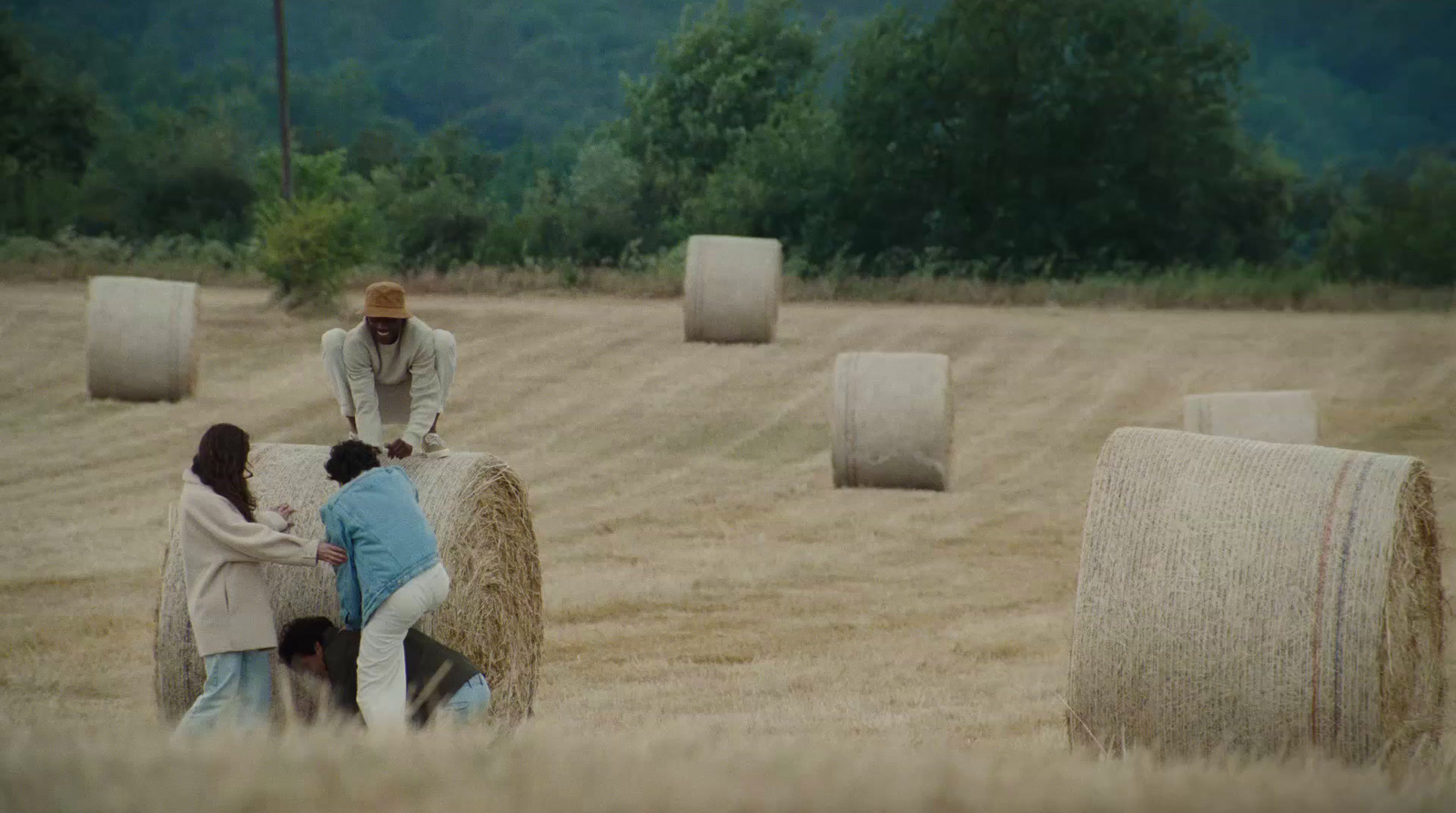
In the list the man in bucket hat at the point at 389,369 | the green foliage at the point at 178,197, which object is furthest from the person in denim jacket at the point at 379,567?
the green foliage at the point at 178,197

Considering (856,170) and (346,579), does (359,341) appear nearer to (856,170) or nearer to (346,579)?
(346,579)

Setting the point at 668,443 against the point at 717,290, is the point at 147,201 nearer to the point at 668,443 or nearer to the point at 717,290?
the point at 717,290

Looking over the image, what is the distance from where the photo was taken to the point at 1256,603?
6461mm

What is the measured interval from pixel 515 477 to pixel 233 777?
5.51 m

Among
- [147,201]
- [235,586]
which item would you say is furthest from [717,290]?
[147,201]

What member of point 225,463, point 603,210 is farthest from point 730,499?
point 603,210

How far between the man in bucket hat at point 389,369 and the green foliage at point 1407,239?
27.8 m

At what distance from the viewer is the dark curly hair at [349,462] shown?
6824 millimetres

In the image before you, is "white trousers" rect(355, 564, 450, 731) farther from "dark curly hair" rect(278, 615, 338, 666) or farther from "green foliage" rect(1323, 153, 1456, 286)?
"green foliage" rect(1323, 153, 1456, 286)

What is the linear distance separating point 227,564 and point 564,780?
4335 mm

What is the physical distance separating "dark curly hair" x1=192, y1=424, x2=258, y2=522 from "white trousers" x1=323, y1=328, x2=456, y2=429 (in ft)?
5.89

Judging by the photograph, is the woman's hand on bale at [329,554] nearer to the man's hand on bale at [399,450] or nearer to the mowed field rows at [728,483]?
the man's hand on bale at [399,450]

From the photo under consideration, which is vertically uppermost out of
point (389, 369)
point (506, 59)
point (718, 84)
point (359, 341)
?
point (506, 59)

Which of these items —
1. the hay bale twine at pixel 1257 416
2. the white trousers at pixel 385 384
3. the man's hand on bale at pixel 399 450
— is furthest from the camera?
the hay bale twine at pixel 1257 416
